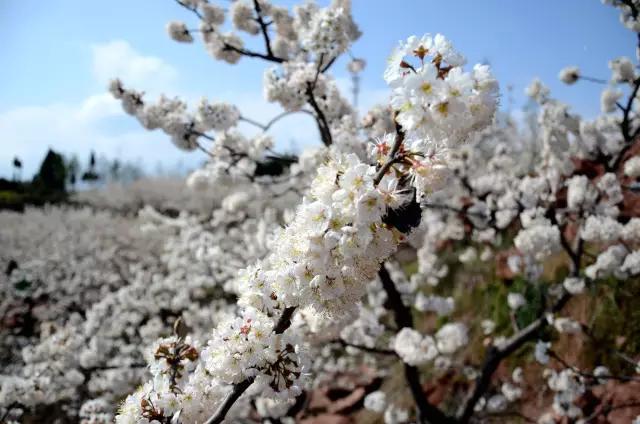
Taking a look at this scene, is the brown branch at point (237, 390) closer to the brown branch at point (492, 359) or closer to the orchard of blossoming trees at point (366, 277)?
the orchard of blossoming trees at point (366, 277)

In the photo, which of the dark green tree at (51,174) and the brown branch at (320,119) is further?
the dark green tree at (51,174)

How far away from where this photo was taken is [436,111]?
3.92ft

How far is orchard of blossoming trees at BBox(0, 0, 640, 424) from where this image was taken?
51.3 inches

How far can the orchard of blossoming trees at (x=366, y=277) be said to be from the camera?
1.30 meters

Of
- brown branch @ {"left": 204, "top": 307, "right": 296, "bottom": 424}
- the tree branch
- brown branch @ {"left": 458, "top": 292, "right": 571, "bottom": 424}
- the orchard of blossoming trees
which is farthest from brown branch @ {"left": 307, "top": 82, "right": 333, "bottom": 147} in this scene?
brown branch @ {"left": 458, "top": 292, "right": 571, "bottom": 424}

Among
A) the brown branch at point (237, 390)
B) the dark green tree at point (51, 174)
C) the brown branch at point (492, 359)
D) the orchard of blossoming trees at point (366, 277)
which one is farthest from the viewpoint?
the dark green tree at point (51, 174)

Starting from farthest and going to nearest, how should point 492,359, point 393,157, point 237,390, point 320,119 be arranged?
1. point 492,359
2. point 320,119
3. point 237,390
4. point 393,157

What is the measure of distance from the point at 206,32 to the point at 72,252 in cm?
1034

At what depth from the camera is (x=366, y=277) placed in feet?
4.65

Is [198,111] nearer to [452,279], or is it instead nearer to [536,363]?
[536,363]

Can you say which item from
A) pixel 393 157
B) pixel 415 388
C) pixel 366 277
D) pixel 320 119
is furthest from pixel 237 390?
pixel 415 388

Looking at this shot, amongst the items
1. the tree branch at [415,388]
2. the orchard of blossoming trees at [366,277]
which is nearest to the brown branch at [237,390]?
the orchard of blossoming trees at [366,277]

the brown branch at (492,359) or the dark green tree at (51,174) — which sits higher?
the dark green tree at (51,174)

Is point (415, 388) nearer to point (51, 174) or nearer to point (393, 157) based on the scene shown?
point (393, 157)
